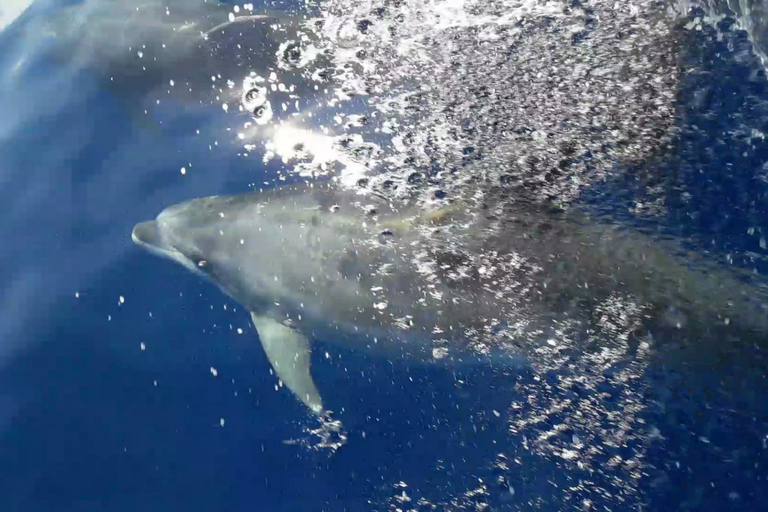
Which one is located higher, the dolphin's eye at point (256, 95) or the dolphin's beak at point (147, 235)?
the dolphin's eye at point (256, 95)

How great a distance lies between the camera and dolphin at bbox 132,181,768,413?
562 centimetres

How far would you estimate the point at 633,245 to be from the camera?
5781 mm

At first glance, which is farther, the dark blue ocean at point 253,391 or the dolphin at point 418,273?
the dolphin at point 418,273

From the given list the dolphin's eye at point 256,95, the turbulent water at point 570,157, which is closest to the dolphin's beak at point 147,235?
the turbulent water at point 570,157

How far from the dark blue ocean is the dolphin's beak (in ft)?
0.46

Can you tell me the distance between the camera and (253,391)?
6270 mm

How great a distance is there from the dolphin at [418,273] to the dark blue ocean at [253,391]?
0.23 m

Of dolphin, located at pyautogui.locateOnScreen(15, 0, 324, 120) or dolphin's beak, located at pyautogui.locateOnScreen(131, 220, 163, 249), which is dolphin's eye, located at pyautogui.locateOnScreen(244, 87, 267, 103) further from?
dolphin's beak, located at pyautogui.locateOnScreen(131, 220, 163, 249)

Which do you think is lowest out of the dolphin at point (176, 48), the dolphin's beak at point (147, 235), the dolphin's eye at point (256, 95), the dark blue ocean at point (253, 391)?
the dark blue ocean at point (253, 391)

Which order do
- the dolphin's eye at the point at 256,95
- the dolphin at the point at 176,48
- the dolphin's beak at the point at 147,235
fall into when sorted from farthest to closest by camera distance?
the dolphin at the point at 176,48
the dolphin's eye at the point at 256,95
the dolphin's beak at the point at 147,235

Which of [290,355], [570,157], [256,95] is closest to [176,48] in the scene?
[256,95]

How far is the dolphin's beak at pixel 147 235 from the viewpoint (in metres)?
7.25

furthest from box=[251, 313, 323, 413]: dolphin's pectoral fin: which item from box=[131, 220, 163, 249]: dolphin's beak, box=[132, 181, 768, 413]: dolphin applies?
box=[131, 220, 163, 249]: dolphin's beak

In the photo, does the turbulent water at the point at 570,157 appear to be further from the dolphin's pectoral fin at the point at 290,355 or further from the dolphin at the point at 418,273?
the dolphin's pectoral fin at the point at 290,355
